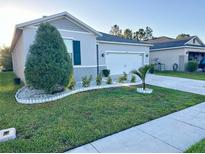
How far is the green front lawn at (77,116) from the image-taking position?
3834 mm

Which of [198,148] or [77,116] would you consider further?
[77,116]

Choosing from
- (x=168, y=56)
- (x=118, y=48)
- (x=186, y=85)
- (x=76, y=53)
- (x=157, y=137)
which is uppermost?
(x=118, y=48)

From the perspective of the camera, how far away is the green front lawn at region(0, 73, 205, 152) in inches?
151

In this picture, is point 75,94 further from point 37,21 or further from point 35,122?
point 37,21

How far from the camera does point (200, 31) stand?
26859mm

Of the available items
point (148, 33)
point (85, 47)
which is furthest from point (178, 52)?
point (148, 33)

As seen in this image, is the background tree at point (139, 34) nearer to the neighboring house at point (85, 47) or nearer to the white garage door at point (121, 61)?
the neighboring house at point (85, 47)

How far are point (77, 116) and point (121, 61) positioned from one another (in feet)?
37.8

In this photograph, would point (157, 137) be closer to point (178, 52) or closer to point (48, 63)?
point (48, 63)

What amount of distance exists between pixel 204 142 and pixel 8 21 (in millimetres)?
13655

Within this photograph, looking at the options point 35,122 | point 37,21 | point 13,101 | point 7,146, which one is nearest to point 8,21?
point 37,21

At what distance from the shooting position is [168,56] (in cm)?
2288

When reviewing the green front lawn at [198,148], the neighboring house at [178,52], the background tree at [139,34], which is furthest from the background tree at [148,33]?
the green front lawn at [198,148]

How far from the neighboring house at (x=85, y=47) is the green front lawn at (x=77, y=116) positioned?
4.22 meters
